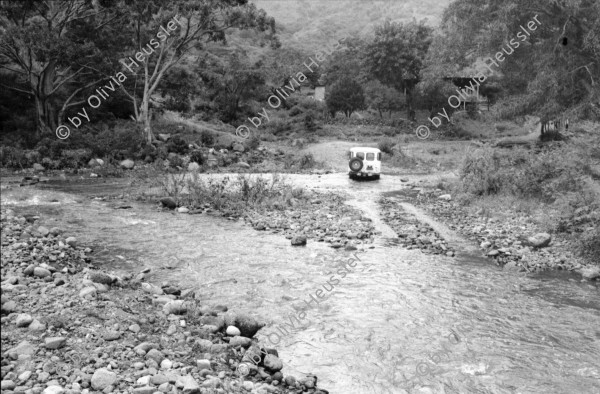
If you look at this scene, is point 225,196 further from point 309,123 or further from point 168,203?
point 309,123

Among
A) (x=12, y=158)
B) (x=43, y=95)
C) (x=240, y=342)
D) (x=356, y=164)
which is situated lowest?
(x=240, y=342)

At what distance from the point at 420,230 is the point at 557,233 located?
3.93 metres

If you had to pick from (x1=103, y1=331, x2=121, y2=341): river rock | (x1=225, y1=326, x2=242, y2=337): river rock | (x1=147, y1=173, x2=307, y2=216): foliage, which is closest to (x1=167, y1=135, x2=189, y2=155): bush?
(x1=147, y1=173, x2=307, y2=216): foliage

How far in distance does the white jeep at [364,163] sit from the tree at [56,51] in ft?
55.0

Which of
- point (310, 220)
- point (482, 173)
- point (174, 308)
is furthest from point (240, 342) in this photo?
point (482, 173)

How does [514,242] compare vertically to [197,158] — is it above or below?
below

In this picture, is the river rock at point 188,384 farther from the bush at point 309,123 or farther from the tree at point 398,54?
the tree at point 398,54

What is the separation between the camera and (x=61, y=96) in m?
33.4

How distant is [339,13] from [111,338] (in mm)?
163986

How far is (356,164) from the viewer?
2791 centimetres

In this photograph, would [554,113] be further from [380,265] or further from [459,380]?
[459,380]

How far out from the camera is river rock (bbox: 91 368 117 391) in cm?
466

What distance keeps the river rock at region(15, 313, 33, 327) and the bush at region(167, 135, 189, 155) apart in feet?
91.6

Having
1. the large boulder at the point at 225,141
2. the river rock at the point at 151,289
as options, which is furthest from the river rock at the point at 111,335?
the large boulder at the point at 225,141
